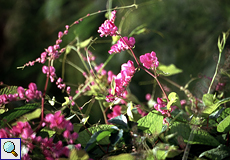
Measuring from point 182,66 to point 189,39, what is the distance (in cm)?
13

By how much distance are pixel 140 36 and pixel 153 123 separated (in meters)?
1.01

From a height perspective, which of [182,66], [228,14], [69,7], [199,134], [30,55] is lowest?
[199,134]

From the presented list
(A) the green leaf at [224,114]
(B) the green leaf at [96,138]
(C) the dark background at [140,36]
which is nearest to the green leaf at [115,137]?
(B) the green leaf at [96,138]

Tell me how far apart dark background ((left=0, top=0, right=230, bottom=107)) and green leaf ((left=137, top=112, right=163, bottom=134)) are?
0.83m

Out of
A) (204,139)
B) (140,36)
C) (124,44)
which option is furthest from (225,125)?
(140,36)

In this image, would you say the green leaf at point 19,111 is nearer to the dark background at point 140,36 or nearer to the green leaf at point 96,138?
the green leaf at point 96,138

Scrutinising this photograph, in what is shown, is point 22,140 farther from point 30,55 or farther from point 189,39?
point 189,39

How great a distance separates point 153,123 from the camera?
28 cm

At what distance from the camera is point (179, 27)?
1.22m

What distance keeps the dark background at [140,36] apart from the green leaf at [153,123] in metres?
0.83

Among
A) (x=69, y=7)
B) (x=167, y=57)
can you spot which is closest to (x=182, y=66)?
(x=167, y=57)

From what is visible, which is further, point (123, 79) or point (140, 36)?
point (140, 36)

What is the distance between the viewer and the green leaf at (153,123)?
10.7 inches

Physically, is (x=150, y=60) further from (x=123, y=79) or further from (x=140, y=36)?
(x=140, y=36)
